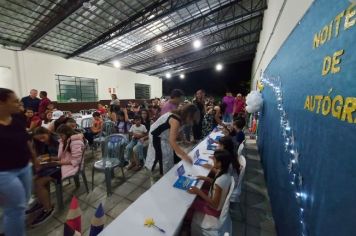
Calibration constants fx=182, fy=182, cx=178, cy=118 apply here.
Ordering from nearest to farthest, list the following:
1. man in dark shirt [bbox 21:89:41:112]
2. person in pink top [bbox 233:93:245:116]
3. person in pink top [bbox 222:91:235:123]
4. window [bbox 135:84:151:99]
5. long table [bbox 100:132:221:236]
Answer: long table [bbox 100:132:221:236], man in dark shirt [bbox 21:89:41:112], person in pink top [bbox 222:91:235:123], person in pink top [bbox 233:93:245:116], window [bbox 135:84:151:99]

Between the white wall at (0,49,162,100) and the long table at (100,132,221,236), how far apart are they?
808 centimetres

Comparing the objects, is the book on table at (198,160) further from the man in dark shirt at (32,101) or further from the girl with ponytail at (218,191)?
the man in dark shirt at (32,101)

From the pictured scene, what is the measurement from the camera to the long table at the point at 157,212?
1112mm

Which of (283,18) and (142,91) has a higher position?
(283,18)

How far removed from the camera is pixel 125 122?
434cm

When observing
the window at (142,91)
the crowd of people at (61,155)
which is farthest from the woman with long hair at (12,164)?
the window at (142,91)

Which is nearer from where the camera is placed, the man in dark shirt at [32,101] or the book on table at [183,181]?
the book on table at [183,181]

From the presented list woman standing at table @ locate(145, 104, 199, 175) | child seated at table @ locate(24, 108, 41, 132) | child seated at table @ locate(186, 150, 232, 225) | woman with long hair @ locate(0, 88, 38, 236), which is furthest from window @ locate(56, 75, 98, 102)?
child seated at table @ locate(186, 150, 232, 225)

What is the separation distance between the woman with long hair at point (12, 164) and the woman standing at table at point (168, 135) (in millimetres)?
1248

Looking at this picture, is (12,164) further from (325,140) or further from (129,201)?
(325,140)

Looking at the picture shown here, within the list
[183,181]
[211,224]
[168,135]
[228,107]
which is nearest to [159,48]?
[228,107]

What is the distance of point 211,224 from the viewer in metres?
1.47

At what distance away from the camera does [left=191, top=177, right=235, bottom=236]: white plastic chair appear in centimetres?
139

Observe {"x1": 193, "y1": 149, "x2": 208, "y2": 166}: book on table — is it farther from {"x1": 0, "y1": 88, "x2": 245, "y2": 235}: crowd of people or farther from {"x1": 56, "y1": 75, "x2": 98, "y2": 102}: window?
{"x1": 56, "y1": 75, "x2": 98, "y2": 102}: window
